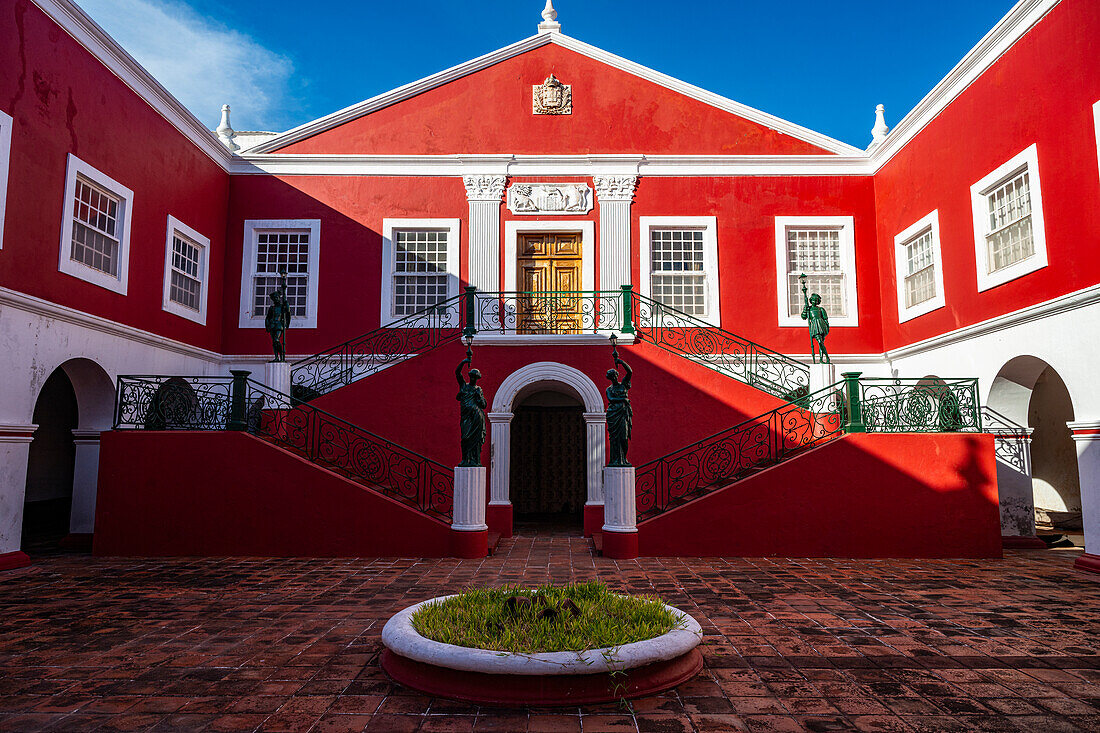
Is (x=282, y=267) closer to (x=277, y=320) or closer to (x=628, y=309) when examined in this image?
(x=277, y=320)

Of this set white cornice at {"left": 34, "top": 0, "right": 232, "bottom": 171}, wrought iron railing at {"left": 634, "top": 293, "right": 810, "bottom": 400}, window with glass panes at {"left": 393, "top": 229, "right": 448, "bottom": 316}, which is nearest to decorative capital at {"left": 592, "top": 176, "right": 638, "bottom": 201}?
wrought iron railing at {"left": 634, "top": 293, "right": 810, "bottom": 400}

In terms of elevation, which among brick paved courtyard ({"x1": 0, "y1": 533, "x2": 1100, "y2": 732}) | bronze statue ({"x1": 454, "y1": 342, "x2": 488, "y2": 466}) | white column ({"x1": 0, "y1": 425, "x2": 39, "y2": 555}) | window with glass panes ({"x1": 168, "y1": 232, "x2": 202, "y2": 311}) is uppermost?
window with glass panes ({"x1": 168, "y1": 232, "x2": 202, "y2": 311})

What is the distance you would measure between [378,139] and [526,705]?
492 inches

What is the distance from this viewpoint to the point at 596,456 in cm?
1080

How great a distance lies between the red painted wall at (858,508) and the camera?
8852 mm

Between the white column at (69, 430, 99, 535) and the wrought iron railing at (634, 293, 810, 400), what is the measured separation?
8548 millimetres

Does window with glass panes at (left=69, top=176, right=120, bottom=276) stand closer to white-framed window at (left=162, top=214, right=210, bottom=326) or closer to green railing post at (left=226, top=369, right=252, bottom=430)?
white-framed window at (left=162, top=214, right=210, bottom=326)

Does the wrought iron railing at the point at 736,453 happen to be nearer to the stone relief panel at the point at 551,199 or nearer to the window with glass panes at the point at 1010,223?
the window with glass panes at the point at 1010,223

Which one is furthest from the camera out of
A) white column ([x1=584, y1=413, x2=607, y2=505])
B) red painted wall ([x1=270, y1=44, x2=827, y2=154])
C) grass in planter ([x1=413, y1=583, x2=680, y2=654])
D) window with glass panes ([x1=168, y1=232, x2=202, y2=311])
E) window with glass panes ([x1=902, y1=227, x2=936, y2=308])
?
red painted wall ([x1=270, y1=44, x2=827, y2=154])

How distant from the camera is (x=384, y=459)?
10.1m

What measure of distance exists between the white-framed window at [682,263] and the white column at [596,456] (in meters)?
3.48

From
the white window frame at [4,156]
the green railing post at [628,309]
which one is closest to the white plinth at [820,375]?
the green railing post at [628,309]

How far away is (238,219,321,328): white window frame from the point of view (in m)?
13.2

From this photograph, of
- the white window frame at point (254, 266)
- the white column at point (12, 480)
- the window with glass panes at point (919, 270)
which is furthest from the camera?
the white window frame at point (254, 266)
